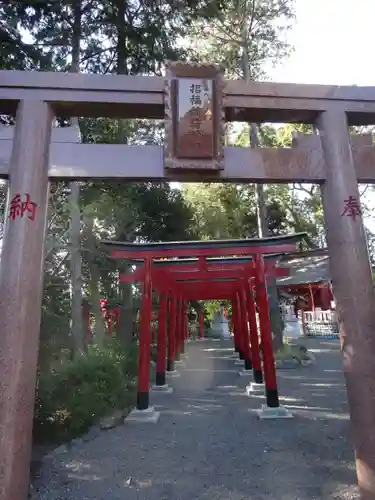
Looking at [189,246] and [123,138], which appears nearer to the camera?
[189,246]

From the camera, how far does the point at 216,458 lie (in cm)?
483

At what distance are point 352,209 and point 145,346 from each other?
5.07 m

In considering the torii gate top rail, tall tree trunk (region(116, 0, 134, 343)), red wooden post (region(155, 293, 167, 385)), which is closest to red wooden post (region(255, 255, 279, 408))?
red wooden post (region(155, 293, 167, 385))

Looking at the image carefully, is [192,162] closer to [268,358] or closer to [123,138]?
[268,358]

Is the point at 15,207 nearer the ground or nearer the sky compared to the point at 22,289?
nearer the sky

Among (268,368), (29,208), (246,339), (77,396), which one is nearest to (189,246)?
(268,368)

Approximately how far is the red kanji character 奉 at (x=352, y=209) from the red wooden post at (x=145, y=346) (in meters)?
4.87

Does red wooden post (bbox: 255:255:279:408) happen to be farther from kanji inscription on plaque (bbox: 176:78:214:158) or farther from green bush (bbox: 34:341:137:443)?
kanji inscription on plaque (bbox: 176:78:214:158)

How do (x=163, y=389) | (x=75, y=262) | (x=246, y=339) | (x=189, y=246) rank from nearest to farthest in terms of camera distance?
(x=189, y=246), (x=75, y=262), (x=163, y=389), (x=246, y=339)

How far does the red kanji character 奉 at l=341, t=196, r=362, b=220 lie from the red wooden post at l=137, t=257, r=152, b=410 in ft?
16.0

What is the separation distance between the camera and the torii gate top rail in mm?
3365

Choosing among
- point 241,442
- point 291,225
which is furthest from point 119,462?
point 291,225

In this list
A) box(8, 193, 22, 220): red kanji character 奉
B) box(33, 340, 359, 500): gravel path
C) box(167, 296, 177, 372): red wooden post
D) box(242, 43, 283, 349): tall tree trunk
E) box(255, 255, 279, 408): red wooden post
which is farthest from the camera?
box(242, 43, 283, 349): tall tree trunk

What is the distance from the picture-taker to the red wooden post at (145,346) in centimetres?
718
